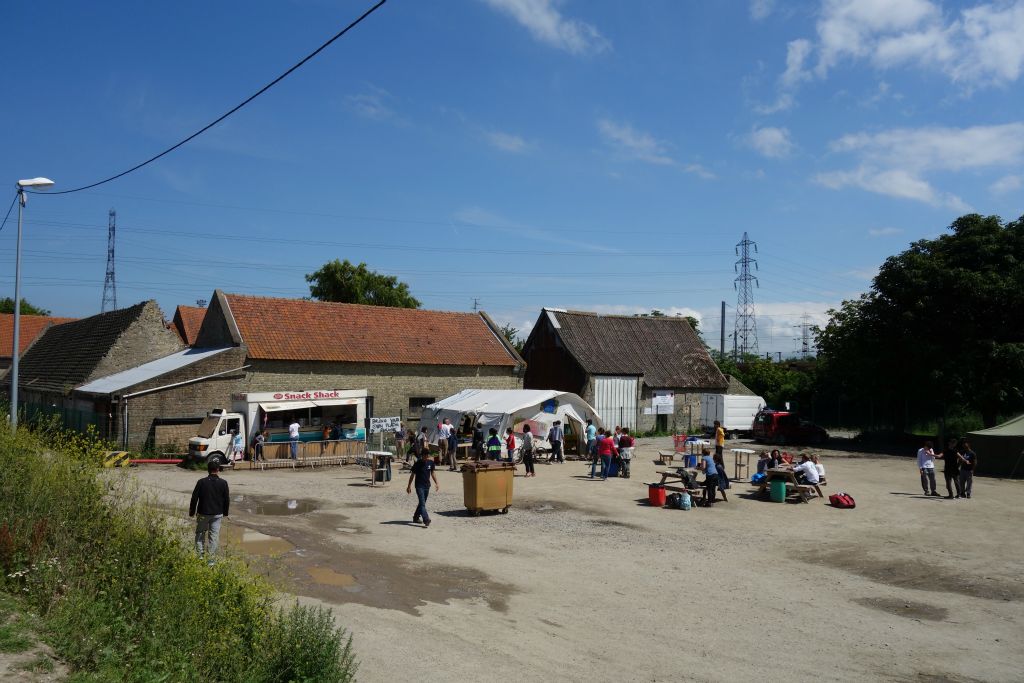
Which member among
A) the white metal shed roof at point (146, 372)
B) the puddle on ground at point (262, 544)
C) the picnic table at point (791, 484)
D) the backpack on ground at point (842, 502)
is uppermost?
the white metal shed roof at point (146, 372)

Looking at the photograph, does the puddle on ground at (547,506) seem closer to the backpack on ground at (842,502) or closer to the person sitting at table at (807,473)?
the person sitting at table at (807,473)

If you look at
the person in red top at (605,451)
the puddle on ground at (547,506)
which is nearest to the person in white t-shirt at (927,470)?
the person in red top at (605,451)

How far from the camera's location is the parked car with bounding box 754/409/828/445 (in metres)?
36.2

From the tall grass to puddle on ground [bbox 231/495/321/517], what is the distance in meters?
7.94

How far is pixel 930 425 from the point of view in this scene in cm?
3812

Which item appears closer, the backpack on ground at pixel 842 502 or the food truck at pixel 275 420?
the backpack on ground at pixel 842 502

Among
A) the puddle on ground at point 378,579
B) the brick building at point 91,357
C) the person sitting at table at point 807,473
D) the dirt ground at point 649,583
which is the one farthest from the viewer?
the brick building at point 91,357

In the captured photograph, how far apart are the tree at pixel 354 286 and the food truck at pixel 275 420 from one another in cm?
2591

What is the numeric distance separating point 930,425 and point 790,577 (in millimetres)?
30674

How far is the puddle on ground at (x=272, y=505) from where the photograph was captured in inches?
655

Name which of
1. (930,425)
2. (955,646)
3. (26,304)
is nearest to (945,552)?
(955,646)

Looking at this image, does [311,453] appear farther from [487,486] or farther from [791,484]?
[791,484]

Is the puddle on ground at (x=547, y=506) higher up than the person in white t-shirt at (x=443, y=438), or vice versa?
the person in white t-shirt at (x=443, y=438)

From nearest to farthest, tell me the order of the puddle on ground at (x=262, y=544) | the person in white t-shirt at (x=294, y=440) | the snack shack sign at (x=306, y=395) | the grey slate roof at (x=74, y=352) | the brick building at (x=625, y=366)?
1. the puddle on ground at (x=262, y=544)
2. the person in white t-shirt at (x=294, y=440)
3. the snack shack sign at (x=306, y=395)
4. the grey slate roof at (x=74, y=352)
5. the brick building at (x=625, y=366)
